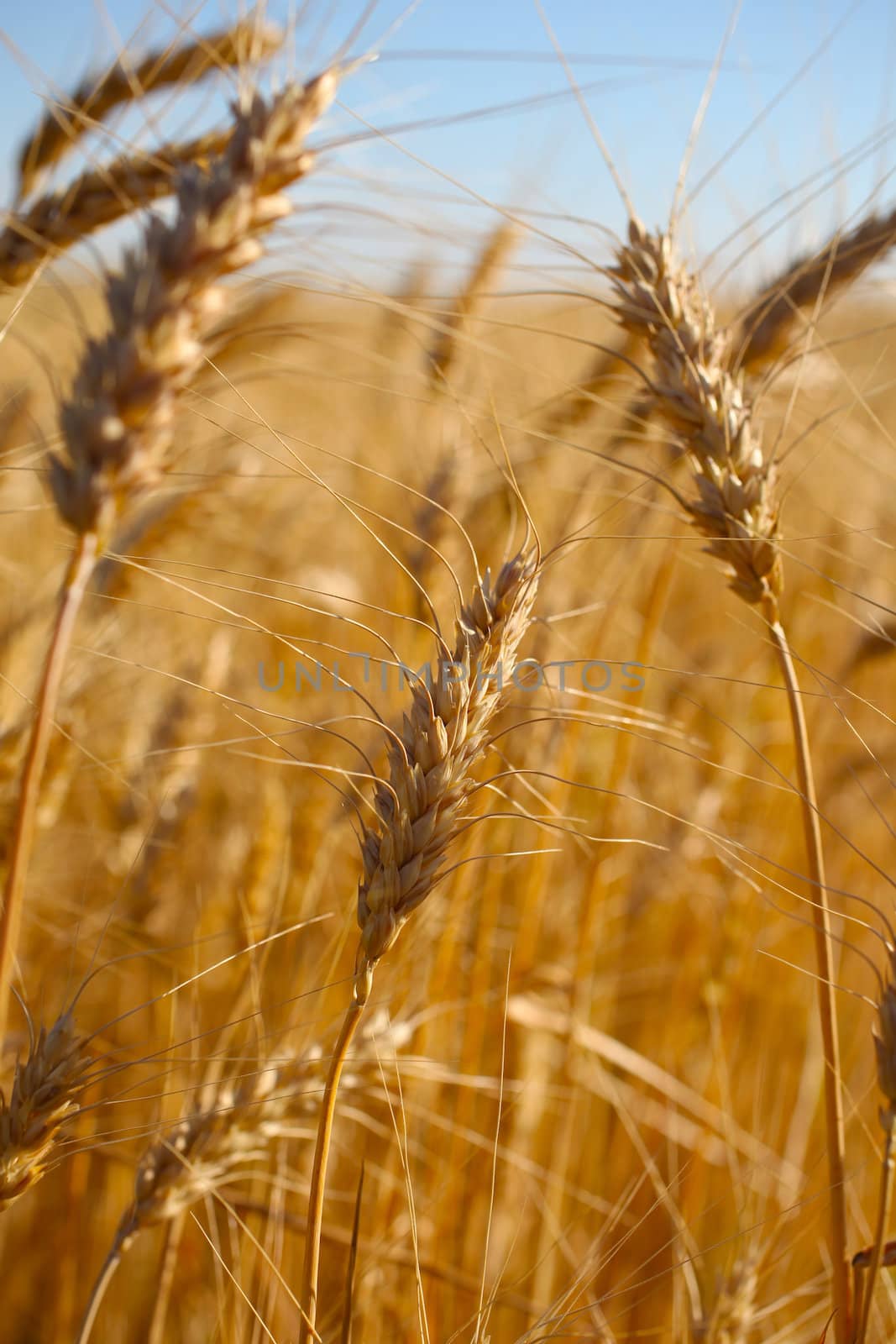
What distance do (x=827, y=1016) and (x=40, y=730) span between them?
24.7 inches

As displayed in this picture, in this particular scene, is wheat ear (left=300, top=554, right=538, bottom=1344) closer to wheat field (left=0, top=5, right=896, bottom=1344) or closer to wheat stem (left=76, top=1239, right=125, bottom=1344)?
wheat field (left=0, top=5, right=896, bottom=1344)

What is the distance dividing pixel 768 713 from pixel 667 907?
1.79 feet

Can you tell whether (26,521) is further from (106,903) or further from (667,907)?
(667,907)

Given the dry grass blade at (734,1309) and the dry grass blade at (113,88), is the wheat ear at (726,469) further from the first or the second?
the dry grass blade at (113,88)

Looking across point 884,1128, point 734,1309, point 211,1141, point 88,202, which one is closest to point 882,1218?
point 884,1128

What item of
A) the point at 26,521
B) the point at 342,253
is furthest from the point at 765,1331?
the point at 26,521

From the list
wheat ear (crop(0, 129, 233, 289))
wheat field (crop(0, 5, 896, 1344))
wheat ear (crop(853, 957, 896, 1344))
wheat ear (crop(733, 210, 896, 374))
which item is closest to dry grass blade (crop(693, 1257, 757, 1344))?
wheat field (crop(0, 5, 896, 1344))

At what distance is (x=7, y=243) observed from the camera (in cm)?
84

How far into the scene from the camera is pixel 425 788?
0.56 metres

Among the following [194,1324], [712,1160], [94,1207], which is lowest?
[194,1324]

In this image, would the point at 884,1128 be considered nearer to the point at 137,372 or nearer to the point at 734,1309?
the point at 734,1309

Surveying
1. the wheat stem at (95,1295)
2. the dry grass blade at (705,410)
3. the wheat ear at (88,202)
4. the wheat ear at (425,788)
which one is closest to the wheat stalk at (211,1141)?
the wheat stem at (95,1295)

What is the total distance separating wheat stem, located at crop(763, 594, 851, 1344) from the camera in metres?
0.65

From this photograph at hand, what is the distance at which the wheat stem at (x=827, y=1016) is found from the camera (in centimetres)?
65
